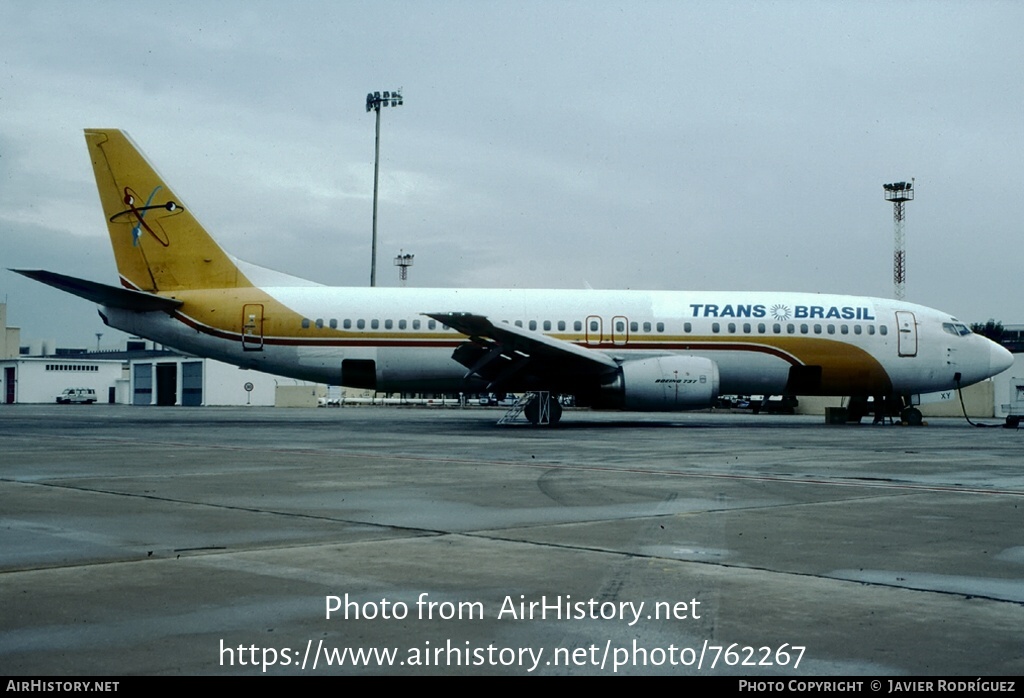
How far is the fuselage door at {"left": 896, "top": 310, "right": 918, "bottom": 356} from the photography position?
3022 centimetres

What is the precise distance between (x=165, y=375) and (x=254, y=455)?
209 ft

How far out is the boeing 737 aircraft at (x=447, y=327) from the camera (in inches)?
1115

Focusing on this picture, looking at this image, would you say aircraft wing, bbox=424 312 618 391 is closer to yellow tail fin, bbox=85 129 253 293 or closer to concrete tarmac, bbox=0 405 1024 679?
yellow tail fin, bbox=85 129 253 293

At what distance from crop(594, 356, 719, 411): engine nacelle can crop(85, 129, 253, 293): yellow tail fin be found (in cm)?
1116

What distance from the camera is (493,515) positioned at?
8977mm

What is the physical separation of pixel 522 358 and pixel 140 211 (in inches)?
462

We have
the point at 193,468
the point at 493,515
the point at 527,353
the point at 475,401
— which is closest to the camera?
the point at 493,515

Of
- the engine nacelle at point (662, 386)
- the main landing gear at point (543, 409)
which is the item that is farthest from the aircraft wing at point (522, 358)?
the main landing gear at point (543, 409)

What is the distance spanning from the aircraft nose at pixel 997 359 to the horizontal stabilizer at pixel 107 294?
951 inches

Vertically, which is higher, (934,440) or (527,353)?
(527,353)

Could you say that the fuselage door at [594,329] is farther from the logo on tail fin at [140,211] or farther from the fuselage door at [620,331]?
the logo on tail fin at [140,211]

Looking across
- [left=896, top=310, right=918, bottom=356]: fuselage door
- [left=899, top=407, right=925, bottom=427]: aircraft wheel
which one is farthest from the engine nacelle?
[left=899, top=407, right=925, bottom=427]: aircraft wheel

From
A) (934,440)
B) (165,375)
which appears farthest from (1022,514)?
(165,375)
